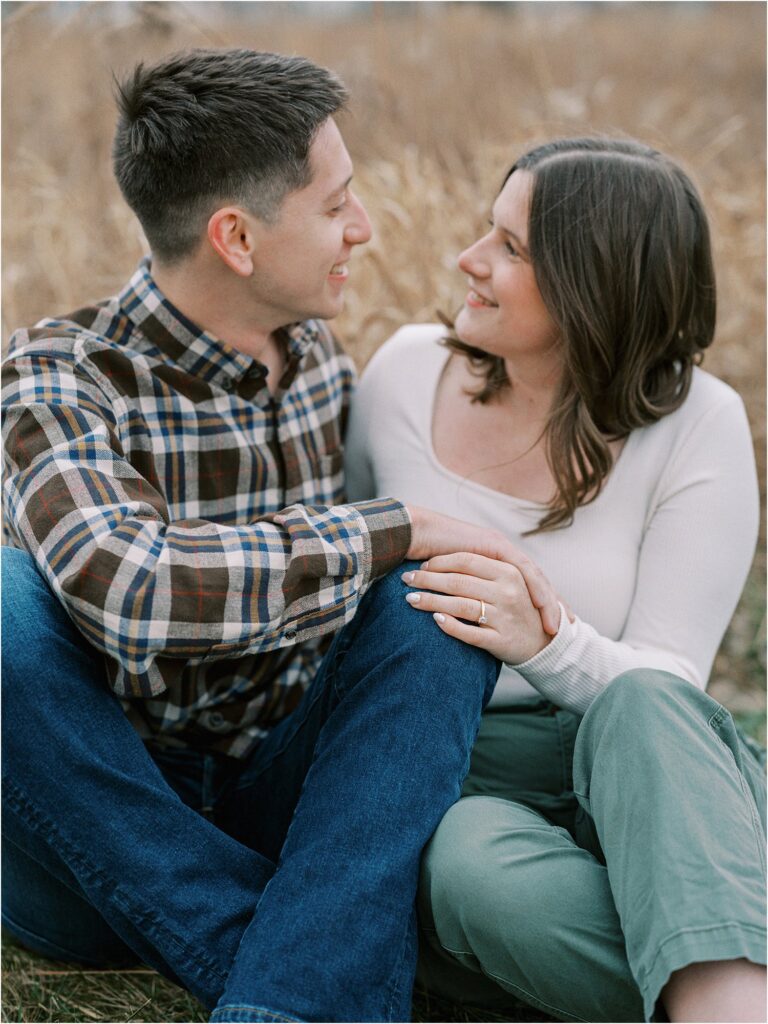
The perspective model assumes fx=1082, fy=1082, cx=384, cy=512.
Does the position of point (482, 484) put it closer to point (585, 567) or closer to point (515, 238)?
point (585, 567)

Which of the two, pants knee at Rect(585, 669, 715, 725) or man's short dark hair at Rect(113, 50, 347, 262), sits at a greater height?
man's short dark hair at Rect(113, 50, 347, 262)

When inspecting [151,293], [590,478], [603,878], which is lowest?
[603,878]

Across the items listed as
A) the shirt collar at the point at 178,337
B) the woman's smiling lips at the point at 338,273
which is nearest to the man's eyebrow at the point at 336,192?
the woman's smiling lips at the point at 338,273

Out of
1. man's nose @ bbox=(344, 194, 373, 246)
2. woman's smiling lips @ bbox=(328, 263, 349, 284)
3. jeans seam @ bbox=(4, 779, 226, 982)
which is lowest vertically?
jeans seam @ bbox=(4, 779, 226, 982)

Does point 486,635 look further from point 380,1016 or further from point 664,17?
point 664,17

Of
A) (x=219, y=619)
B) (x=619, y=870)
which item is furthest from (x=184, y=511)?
(x=619, y=870)

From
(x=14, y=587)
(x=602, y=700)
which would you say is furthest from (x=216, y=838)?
(x=602, y=700)

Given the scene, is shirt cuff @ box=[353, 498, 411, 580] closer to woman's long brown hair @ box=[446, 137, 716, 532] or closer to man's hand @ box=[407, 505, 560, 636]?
man's hand @ box=[407, 505, 560, 636]

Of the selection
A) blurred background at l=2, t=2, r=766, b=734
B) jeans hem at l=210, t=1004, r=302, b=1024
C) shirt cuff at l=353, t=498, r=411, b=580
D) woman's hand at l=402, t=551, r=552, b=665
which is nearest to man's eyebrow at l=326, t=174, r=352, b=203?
blurred background at l=2, t=2, r=766, b=734

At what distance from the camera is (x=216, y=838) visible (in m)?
1.59

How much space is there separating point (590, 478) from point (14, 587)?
1.07 m

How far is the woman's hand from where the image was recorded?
168cm

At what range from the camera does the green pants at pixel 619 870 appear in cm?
132

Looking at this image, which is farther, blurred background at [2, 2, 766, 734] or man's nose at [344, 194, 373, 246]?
blurred background at [2, 2, 766, 734]
